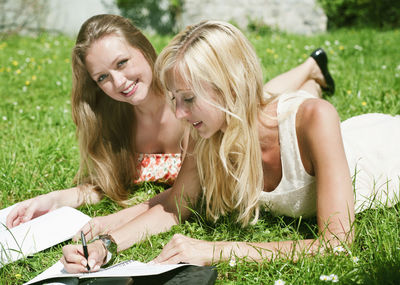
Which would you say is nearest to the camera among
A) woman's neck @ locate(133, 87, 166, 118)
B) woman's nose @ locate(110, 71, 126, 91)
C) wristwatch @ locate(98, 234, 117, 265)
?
wristwatch @ locate(98, 234, 117, 265)

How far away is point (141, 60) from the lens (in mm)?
2932

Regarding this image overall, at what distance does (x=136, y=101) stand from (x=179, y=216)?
0.85 metres

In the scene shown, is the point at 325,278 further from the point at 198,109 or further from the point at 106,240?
the point at 106,240

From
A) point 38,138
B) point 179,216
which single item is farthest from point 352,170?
point 38,138

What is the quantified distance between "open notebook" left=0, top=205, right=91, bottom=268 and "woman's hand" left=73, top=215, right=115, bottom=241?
0.07 m

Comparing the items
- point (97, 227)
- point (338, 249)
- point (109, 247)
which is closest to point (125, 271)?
point (109, 247)

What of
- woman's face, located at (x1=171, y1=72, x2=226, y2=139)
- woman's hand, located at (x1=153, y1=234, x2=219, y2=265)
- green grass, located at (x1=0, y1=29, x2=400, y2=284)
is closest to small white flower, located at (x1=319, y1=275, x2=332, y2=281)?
green grass, located at (x1=0, y1=29, x2=400, y2=284)

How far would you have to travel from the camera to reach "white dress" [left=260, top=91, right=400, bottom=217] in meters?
2.24

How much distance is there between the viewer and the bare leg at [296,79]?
13.0ft

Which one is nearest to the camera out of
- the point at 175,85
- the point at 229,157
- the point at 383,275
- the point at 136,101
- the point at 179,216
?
the point at 383,275

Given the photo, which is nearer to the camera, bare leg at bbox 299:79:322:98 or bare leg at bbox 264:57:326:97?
bare leg at bbox 264:57:326:97

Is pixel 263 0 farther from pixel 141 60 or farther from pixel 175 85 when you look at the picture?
pixel 175 85

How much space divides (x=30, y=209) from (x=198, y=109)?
4.40ft

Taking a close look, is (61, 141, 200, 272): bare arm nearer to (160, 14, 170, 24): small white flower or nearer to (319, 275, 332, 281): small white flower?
(319, 275, 332, 281): small white flower
